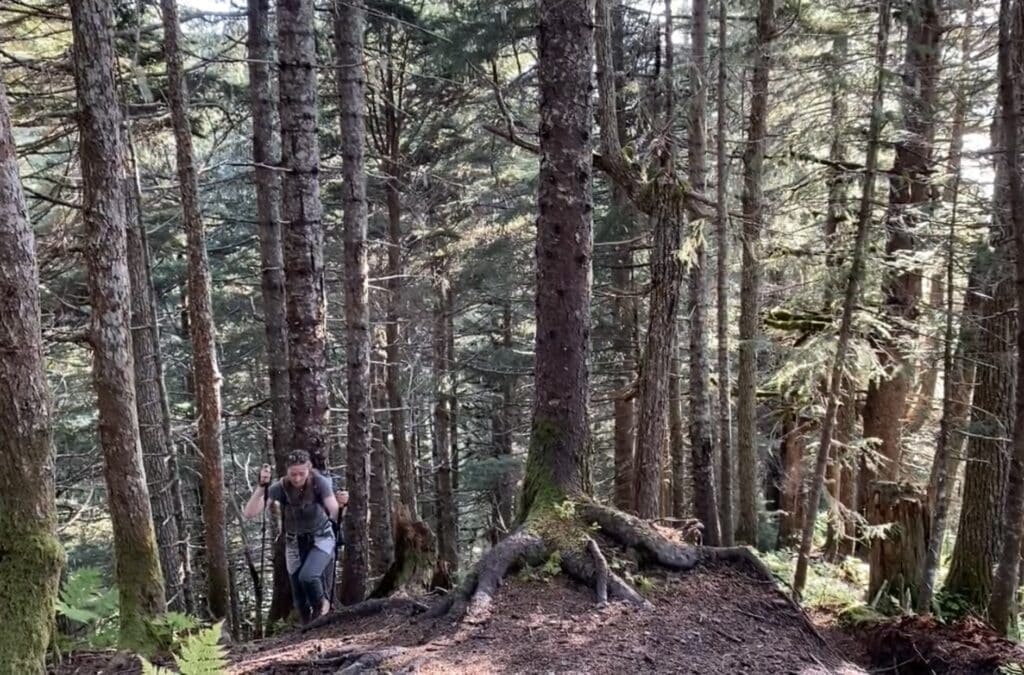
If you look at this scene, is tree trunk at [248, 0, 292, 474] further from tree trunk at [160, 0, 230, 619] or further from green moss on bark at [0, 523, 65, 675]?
green moss on bark at [0, 523, 65, 675]

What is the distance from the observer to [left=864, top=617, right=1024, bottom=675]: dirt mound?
509 cm

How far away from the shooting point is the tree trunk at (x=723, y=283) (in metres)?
9.02

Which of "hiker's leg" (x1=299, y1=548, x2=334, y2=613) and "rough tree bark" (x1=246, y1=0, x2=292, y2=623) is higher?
"rough tree bark" (x1=246, y1=0, x2=292, y2=623)

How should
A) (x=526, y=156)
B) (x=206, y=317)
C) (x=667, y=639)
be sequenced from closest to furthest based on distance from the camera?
(x=667, y=639) → (x=206, y=317) → (x=526, y=156)

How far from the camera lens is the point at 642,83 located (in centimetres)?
1180

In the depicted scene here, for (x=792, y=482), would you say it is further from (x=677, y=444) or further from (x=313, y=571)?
(x=313, y=571)

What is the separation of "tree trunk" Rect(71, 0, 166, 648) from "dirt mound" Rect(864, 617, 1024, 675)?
5.97 metres

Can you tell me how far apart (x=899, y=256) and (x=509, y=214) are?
296 inches

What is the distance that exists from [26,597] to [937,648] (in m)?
6.42

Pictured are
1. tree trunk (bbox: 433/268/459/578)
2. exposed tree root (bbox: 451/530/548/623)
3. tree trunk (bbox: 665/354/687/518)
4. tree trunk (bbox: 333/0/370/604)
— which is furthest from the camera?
tree trunk (bbox: 433/268/459/578)

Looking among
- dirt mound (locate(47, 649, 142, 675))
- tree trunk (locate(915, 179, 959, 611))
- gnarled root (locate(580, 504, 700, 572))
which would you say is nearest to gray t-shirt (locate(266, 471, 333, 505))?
dirt mound (locate(47, 649, 142, 675))

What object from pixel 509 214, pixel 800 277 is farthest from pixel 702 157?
pixel 509 214

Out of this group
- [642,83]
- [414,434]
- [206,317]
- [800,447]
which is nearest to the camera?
[206,317]

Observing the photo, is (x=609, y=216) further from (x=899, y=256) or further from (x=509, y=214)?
(x=899, y=256)
